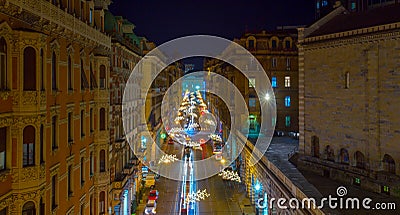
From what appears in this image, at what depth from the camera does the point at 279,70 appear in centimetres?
6212

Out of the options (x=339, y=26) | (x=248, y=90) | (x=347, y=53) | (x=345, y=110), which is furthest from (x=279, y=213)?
(x=248, y=90)

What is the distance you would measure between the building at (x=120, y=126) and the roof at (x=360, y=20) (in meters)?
17.2

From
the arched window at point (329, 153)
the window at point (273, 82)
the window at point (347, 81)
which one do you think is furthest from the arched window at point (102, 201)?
the window at point (273, 82)

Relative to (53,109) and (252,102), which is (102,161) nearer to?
(53,109)

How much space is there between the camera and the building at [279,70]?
202ft

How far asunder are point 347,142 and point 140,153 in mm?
24798

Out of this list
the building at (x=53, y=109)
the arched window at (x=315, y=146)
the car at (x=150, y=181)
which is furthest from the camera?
the car at (x=150, y=181)

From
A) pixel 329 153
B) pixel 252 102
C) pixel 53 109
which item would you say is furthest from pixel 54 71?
pixel 252 102

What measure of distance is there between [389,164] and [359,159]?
2.81 metres

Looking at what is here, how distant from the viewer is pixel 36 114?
1583cm

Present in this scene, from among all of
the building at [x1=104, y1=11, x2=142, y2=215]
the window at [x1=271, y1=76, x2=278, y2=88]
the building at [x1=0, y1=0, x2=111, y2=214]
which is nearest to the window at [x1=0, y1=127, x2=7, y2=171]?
the building at [x1=0, y1=0, x2=111, y2=214]

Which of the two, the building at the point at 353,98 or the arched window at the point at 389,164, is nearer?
the arched window at the point at 389,164

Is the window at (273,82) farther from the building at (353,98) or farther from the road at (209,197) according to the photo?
the building at (353,98)

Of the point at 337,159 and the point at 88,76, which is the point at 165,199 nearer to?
the point at 337,159
